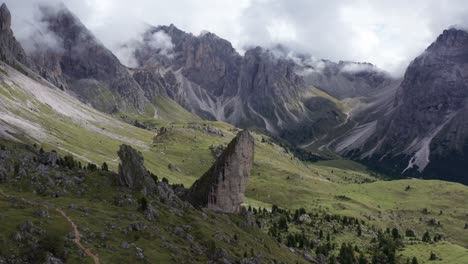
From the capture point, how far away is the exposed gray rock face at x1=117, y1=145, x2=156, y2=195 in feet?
330

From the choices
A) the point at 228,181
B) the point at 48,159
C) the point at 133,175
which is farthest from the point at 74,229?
the point at 228,181

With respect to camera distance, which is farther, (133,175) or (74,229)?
(133,175)

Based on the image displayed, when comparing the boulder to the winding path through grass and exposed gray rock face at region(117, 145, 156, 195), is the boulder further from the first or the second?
the winding path through grass

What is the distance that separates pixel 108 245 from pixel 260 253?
121 ft

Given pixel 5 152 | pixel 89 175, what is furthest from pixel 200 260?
pixel 5 152

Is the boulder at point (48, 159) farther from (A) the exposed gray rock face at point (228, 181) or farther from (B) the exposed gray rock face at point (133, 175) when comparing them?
(A) the exposed gray rock face at point (228, 181)

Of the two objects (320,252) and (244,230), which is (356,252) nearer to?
(320,252)

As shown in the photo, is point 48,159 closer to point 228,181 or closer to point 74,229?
point 228,181

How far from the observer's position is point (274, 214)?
191250 millimetres

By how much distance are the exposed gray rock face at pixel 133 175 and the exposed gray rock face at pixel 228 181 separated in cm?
1720

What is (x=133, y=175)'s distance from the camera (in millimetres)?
101125

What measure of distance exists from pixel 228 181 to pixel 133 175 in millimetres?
24467

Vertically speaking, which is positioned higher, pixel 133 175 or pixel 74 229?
pixel 133 175

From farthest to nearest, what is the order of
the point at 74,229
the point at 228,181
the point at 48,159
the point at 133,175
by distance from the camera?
the point at 228,181, the point at 48,159, the point at 133,175, the point at 74,229
